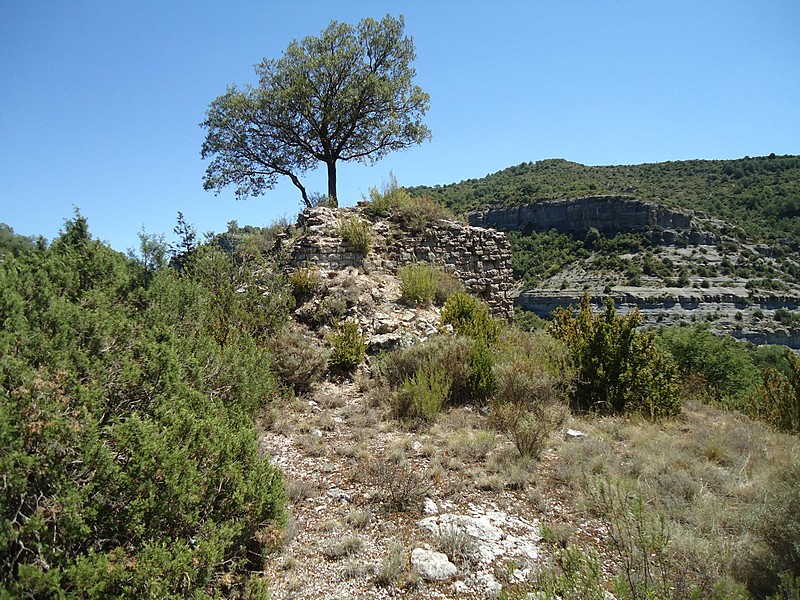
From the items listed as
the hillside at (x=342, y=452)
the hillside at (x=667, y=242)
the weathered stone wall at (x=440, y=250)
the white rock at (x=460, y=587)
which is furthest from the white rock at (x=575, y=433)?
the hillside at (x=667, y=242)

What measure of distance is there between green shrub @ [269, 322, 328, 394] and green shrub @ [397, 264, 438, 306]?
2.65 meters

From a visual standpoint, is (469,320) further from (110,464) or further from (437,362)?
(110,464)

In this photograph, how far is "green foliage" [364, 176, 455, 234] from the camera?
11.2 meters

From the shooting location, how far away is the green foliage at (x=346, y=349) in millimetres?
7062

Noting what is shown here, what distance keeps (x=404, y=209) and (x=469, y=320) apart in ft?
14.9

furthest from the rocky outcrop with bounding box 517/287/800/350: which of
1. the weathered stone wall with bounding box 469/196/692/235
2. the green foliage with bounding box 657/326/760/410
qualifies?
the green foliage with bounding box 657/326/760/410

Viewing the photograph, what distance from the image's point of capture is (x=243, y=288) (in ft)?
24.7

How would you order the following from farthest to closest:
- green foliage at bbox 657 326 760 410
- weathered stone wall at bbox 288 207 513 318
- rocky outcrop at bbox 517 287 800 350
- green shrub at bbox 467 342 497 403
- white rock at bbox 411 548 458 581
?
rocky outcrop at bbox 517 287 800 350, green foliage at bbox 657 326 760 410, weathered stone wall at bbox 288 207 513 318, green shrub at bbox 467 342 497 403, white rock at bbox 411 548 458 581

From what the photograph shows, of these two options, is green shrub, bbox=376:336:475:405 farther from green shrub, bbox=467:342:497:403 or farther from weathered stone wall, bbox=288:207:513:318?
weathered stone wall, bbox=288:207:513:318

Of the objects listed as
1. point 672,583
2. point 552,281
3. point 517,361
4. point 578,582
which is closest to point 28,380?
point 578,582

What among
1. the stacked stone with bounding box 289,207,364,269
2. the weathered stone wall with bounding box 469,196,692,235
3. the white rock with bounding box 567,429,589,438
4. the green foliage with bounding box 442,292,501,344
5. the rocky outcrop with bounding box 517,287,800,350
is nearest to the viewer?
the white rock with bounding box 567,429,589,438

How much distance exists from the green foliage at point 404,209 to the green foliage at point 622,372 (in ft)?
18.7

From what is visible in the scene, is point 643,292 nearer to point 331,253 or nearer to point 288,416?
point 331,253

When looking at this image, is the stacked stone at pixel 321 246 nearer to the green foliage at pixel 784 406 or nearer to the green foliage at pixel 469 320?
the green foliage at pixel 469 320
